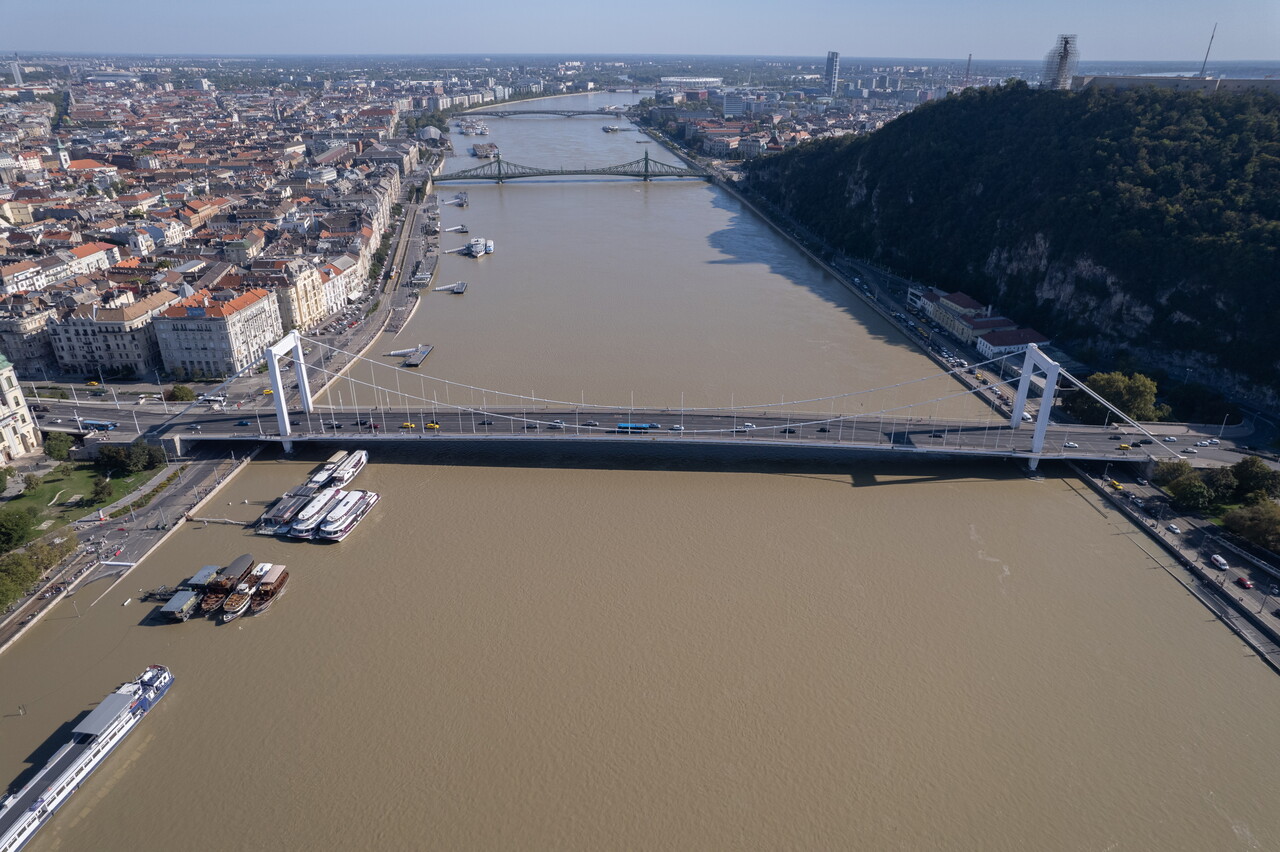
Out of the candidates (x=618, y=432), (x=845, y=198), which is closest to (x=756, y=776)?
(x=618, y=432)

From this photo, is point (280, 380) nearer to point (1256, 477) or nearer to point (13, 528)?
point (13, 528)

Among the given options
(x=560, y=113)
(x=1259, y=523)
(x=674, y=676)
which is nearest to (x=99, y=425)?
(x=674, y=676)

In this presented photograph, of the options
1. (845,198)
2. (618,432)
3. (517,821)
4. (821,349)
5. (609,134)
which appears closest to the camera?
(517,821)

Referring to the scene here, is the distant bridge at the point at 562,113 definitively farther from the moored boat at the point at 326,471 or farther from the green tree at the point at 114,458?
the green tree at the point at 114,458

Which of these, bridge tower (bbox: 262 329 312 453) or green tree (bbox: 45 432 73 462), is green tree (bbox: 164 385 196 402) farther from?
bridge tower (bbox: 262 329 312 453)

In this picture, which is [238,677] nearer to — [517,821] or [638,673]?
[517,821]

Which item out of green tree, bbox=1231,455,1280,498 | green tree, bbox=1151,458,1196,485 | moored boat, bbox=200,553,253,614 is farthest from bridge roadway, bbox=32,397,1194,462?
moored boat, bbox=200,553,253,614

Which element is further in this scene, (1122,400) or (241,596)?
(1122,400)
